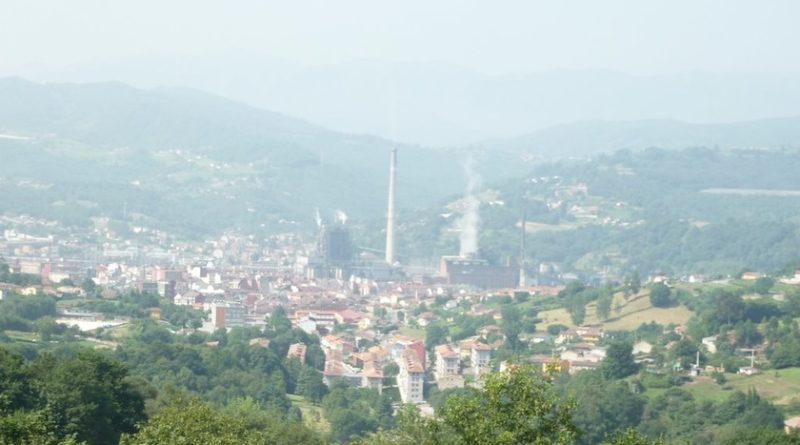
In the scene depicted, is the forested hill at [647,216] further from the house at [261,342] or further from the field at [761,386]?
the field at [761,386]

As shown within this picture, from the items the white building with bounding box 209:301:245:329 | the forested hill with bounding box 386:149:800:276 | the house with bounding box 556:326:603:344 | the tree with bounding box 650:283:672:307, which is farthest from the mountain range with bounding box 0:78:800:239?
the house with bounding box 556:326:603:344

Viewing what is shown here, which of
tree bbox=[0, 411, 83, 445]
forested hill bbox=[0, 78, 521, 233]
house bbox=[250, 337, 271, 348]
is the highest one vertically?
forested hill bbox=[0, 78, 521, 233]

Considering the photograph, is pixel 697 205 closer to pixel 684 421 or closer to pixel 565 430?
pixel 684 421

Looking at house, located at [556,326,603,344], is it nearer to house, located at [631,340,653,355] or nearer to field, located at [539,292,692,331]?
field, located at [539,292,692,331]

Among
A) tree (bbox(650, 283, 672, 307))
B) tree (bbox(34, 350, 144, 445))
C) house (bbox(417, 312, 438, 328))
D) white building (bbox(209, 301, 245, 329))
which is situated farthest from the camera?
house (bbox(417, 312, 438, 328))

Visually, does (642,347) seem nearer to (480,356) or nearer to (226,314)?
(480,356)

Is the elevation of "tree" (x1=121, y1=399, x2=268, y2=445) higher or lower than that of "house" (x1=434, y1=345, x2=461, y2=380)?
higher

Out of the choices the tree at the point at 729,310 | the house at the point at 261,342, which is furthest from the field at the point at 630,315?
the house at the point at 261,342
